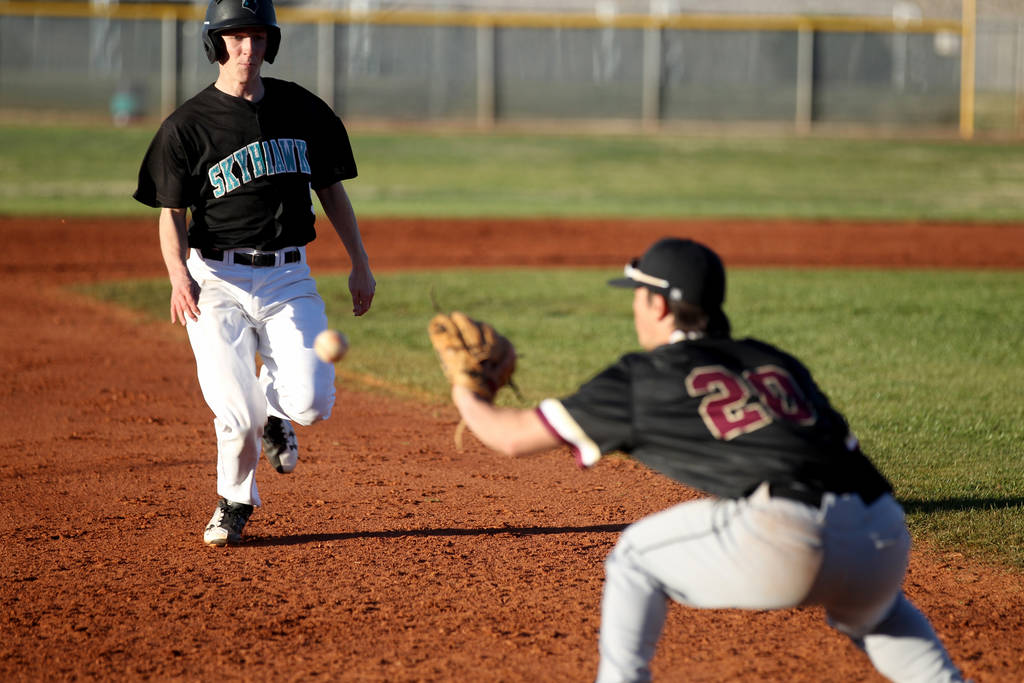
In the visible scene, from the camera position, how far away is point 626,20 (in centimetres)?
2912

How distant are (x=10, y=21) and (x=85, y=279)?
19.5 meters

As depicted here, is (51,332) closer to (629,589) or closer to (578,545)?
(578,545)

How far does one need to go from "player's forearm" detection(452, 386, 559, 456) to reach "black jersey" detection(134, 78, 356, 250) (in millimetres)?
1952

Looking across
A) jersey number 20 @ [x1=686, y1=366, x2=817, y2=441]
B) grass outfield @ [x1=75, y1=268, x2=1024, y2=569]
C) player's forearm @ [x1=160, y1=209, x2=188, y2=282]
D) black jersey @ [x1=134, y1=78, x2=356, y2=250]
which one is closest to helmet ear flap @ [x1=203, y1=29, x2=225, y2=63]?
black jersey @ [x1=134, y1=78, x2=356, y2=250]

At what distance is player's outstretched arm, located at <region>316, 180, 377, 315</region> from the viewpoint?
484 centimetres

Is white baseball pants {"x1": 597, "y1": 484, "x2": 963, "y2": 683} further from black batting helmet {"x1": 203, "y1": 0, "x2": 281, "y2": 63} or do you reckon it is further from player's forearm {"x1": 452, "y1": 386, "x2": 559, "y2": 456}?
black batting helmet {"x1": 203, "y1": 0, "x2": 281, "y2": 63}

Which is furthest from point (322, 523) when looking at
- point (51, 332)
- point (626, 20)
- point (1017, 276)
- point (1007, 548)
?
point (626, 20)

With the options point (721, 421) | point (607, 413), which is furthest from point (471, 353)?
point (721, 421)

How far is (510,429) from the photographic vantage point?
283 cm

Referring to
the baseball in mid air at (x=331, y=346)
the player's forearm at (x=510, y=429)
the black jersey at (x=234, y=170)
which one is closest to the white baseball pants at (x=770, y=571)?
the player's forearm at (x=510, y=429)

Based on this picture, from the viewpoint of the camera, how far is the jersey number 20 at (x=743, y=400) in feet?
8.82

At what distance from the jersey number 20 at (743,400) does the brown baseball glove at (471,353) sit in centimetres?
54

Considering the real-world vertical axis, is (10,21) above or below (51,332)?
above

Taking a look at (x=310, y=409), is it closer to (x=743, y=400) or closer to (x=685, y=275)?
(x=685, y=275)
